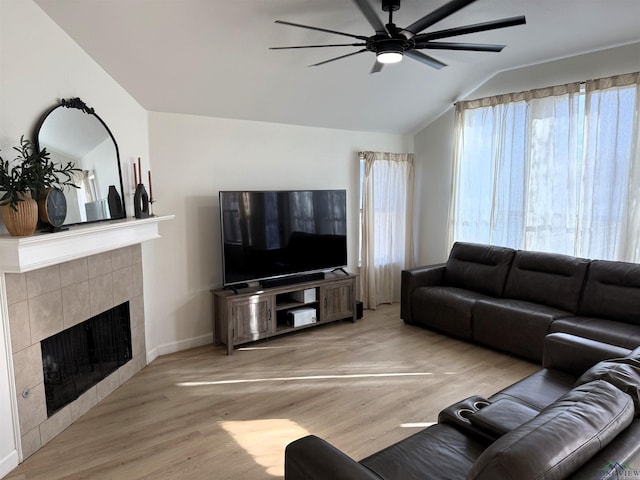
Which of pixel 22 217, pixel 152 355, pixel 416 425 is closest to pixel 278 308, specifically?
pixel 152 355

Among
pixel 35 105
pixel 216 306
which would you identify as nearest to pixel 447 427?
pixel 216 306

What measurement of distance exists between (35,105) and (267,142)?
2.32 m

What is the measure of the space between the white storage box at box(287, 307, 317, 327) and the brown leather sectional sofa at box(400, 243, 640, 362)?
112 cm

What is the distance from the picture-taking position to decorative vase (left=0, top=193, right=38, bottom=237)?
2371mm

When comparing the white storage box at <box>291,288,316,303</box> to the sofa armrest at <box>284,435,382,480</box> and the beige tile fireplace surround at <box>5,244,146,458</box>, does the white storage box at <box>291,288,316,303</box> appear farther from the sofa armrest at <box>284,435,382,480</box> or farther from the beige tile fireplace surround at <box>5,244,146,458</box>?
the sofa armrest at <box>284,435,382,480</box>

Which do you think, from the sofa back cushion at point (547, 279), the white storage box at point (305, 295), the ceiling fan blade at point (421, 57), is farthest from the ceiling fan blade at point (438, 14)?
the white storage box at point (305, 295)

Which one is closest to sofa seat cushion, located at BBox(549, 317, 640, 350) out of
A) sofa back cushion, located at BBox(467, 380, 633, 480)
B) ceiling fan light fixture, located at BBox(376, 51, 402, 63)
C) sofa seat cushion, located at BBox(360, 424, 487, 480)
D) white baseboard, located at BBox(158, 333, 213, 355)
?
sofa seat cushion, located at BBox(360, 424, 487, 480)

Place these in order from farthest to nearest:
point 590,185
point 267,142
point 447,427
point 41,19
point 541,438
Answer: point 267,142 < point 590,185 < point 41,19 < point 447,427 < point 541,438

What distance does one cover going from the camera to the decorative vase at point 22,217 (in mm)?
2371

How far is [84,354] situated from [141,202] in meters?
1.27

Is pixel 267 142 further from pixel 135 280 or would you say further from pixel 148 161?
pixel 135 280

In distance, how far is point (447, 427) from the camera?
2.05 m

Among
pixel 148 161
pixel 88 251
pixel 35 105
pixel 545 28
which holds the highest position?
pixel 545 28

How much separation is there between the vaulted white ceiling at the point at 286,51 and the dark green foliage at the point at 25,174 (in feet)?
3.17
